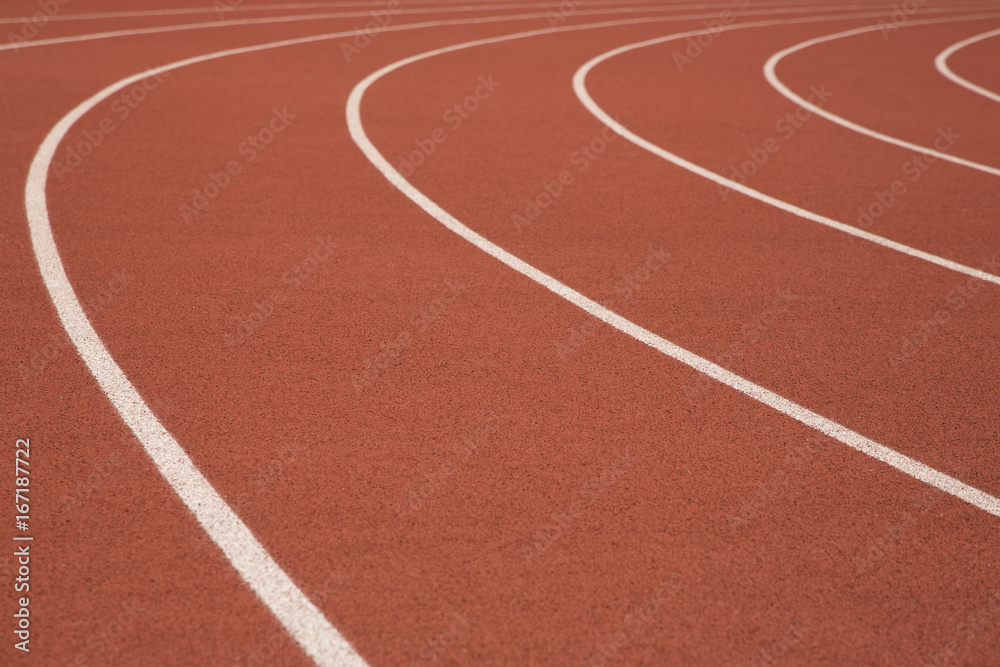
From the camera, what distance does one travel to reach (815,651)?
2750 mm

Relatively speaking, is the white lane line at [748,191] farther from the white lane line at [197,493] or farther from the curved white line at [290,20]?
the white lane line at [197,493]

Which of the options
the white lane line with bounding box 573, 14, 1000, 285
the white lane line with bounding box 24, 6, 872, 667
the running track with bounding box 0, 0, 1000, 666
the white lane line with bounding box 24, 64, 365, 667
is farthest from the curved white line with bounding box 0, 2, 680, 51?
the white lane line with bounding box 24, 64, 365, 667

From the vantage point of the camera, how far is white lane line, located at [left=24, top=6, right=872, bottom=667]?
272 centimetres

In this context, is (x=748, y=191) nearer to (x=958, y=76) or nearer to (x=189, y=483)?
(x=189, y=483)

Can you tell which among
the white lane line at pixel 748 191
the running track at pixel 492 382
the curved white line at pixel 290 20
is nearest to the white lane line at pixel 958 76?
the running track at pixel 492 382

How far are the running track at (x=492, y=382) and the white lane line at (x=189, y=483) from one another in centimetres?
1

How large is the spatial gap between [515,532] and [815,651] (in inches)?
42.2

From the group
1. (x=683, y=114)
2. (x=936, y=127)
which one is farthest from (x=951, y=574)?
(x=936, y=127)

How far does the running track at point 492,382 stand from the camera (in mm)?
2838

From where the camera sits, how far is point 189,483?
328 centimetres

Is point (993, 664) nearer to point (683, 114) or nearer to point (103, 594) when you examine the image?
point (103, 594)

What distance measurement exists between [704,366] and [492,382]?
106 centimetres

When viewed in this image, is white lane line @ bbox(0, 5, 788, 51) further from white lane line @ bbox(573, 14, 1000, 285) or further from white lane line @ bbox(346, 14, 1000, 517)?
white lane line @ bbox(346, 14, 1000, 517)

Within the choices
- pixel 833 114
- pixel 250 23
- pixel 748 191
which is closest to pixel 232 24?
pixel 250 23
